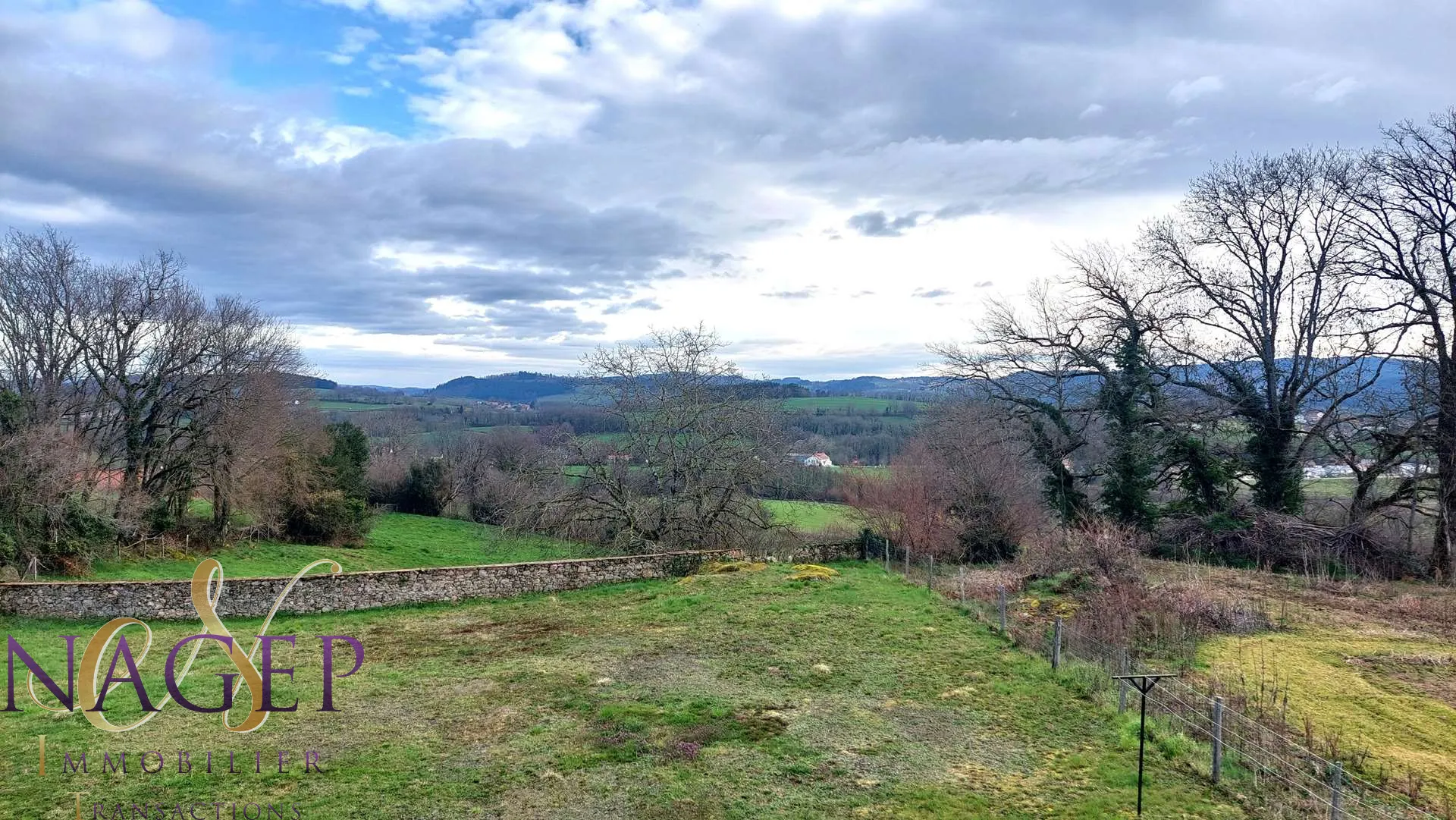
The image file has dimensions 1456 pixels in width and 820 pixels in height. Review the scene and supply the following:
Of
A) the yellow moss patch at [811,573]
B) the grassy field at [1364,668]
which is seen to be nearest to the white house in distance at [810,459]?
the yellow moss patch at [811,573]

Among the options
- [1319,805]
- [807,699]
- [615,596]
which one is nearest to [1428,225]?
[1319,805]

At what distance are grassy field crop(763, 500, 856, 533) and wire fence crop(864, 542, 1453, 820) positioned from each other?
12980 millimetres

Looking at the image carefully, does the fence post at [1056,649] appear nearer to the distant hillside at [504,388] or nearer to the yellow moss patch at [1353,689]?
the yellow moss patch at [1353,689]

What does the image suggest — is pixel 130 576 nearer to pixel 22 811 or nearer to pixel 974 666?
pixel 22 811

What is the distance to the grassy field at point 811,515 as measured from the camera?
26641 mm

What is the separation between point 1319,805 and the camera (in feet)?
21.1

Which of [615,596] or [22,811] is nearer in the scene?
[22,811]

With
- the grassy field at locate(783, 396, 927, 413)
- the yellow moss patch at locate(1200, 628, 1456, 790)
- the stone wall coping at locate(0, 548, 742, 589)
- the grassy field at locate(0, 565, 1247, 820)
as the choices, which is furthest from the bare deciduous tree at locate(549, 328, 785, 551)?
the grassy field at locate(783, 396, 927, 413)

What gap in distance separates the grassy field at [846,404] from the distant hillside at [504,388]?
5892cm

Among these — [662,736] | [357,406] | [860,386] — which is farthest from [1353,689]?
[860,386]

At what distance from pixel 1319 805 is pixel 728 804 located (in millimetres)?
5083

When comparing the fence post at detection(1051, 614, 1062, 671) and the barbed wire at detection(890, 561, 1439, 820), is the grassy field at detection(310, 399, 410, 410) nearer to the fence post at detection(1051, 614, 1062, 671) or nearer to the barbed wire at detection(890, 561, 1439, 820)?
the fence post at detection(1051, 614, 1062, 671)

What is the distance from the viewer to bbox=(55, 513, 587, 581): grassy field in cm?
2234

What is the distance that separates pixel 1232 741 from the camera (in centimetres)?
792
